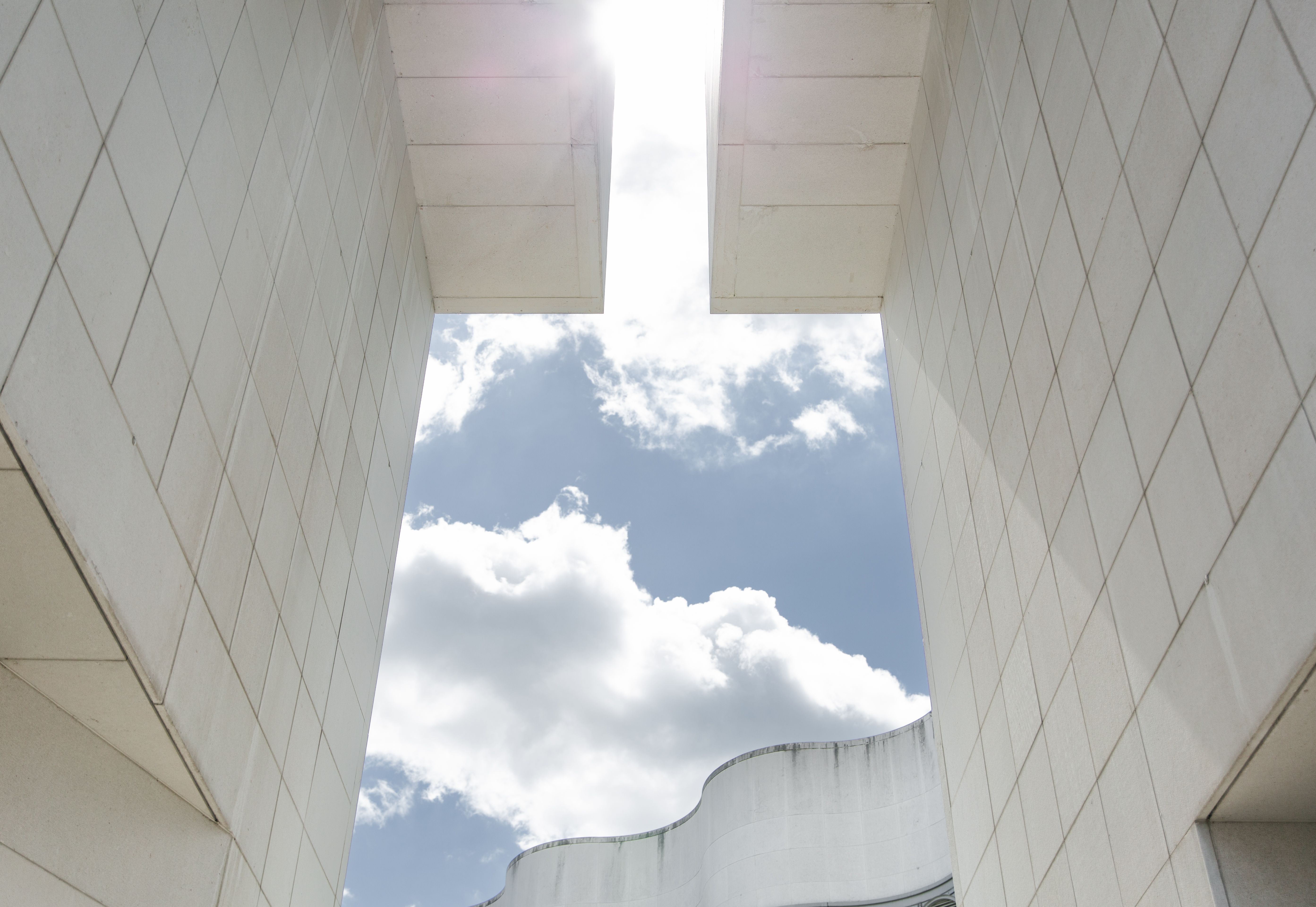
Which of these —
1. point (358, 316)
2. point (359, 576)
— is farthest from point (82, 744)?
point (358, 316)

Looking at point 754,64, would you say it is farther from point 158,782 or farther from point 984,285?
point 158,782

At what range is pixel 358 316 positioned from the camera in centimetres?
730

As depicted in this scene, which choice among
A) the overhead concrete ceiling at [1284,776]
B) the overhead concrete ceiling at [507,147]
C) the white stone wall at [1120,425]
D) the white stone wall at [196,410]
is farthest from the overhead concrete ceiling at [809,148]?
the overhead concrete ceiling at [1284,776]

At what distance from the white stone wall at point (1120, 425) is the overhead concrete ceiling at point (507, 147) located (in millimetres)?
2889

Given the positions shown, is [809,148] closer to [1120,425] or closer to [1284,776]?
[1120,425]

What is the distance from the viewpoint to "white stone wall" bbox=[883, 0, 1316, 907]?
Result: 3.21 m

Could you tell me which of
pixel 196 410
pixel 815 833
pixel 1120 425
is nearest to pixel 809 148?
pixel 1120 425

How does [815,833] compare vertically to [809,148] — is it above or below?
below

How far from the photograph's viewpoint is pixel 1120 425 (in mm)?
4332

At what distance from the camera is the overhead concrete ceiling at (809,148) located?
8.00 meters

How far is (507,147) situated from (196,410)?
5.08 metres

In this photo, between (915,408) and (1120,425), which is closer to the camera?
(1120,425)

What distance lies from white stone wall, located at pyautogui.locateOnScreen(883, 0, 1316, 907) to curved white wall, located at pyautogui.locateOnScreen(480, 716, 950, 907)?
11.2 meters

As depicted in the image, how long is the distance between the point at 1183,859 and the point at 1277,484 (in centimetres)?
148
